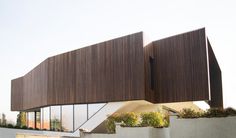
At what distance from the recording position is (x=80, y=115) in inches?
979

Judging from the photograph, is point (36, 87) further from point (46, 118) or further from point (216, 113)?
point (216, 113)

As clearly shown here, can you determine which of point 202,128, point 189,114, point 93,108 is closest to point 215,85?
point 93,108

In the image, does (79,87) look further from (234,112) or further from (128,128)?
(234,112)

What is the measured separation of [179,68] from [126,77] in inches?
126

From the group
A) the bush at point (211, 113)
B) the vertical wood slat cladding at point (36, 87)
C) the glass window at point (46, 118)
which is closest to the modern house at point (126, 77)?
the glass window at point (46, 118)

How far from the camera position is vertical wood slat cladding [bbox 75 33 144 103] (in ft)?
70.2

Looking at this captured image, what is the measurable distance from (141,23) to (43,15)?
21.7ft

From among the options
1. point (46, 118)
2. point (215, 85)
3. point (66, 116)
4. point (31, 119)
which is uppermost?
point (215, 85)

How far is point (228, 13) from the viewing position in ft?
67.9

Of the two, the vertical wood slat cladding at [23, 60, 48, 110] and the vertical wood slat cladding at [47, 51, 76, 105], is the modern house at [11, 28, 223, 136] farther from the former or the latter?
the vertical wood slat cladding at [23, 60, 48, 110]

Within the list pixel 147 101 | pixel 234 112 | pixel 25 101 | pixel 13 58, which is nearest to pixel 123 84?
pixel 147 101

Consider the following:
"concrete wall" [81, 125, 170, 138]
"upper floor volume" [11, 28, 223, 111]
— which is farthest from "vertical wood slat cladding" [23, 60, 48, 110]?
"concrete wall" [81, 125, 170, 138]

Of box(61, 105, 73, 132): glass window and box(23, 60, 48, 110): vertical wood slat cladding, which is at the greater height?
box(23, 60, 48, 110): vertical wood slat cladding

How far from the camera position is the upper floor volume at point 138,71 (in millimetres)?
21141
